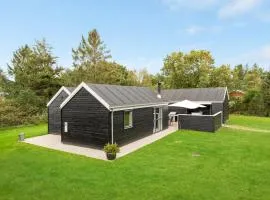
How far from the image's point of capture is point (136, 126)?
16297mm

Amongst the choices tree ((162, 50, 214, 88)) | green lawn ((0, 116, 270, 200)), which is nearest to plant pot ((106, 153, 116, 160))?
green lawn ((0, 116, 270, 200))

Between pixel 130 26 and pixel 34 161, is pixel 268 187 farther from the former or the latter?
pixel 130 26

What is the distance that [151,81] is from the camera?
189 ft

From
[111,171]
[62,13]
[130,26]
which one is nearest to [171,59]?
[130,26]

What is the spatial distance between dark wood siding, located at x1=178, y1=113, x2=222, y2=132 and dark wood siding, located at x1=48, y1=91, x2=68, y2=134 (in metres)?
10.1

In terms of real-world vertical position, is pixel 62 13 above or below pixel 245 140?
above

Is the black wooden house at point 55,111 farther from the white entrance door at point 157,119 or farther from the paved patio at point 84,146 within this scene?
the white entrance door at point 157,119

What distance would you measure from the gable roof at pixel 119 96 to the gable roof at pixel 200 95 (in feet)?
27.2

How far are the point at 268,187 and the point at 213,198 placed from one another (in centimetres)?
230

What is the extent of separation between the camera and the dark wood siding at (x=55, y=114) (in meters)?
18.7

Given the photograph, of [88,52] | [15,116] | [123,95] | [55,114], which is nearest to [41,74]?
[15,116]

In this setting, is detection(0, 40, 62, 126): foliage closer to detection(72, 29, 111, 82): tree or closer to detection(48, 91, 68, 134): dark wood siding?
detection(72, 29, 111, 82): tree

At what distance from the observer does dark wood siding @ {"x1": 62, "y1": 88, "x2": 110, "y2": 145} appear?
44.8ft

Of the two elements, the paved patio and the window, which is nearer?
the paved patio
